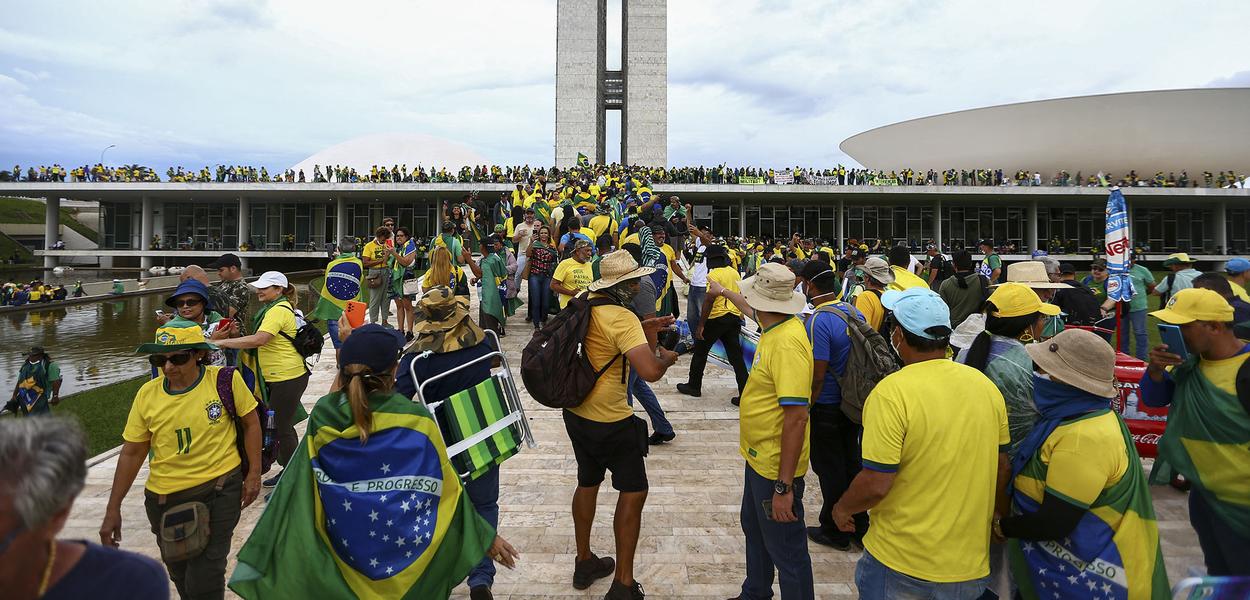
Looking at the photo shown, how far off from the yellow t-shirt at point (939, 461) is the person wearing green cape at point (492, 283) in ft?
21.1

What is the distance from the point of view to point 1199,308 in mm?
2725

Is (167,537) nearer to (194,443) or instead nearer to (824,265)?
A: (194,443)

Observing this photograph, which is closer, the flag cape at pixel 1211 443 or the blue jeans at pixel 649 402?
the flag cape at pixel 1211 443

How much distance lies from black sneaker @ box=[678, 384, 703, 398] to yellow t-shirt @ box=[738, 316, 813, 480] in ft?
13.3

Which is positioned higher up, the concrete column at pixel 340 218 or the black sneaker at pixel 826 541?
the concrete column at pixel 340 218

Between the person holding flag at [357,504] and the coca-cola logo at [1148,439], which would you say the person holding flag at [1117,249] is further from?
the person holding flag at [357,504]

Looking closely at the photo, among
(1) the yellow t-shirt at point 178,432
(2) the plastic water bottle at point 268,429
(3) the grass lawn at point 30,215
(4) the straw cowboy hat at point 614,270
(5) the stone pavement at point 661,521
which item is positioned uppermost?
(3) the grass lawn at point 30,215

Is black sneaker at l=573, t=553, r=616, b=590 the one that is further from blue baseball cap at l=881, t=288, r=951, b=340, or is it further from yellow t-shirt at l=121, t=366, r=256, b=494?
blue baseball cap at l=881, t=288, r=951, b=340

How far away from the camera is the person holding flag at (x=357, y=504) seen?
2238 millimetres

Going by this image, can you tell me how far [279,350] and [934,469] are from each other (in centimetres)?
442

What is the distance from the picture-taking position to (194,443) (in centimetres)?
295

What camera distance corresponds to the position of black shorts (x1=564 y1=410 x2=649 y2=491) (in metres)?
3.30

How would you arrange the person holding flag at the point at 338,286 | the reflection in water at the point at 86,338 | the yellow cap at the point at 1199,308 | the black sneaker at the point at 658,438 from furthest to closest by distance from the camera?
the reflection in water at the point at 86,338 → the person holding flag at the point at 338,286 → the black sneaker at the point at 658,438 → the yellow cap at the point at 1199,308

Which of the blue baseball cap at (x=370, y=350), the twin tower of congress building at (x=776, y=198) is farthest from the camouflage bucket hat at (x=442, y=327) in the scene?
the twin tower of congress building at (x=776, y=198)
